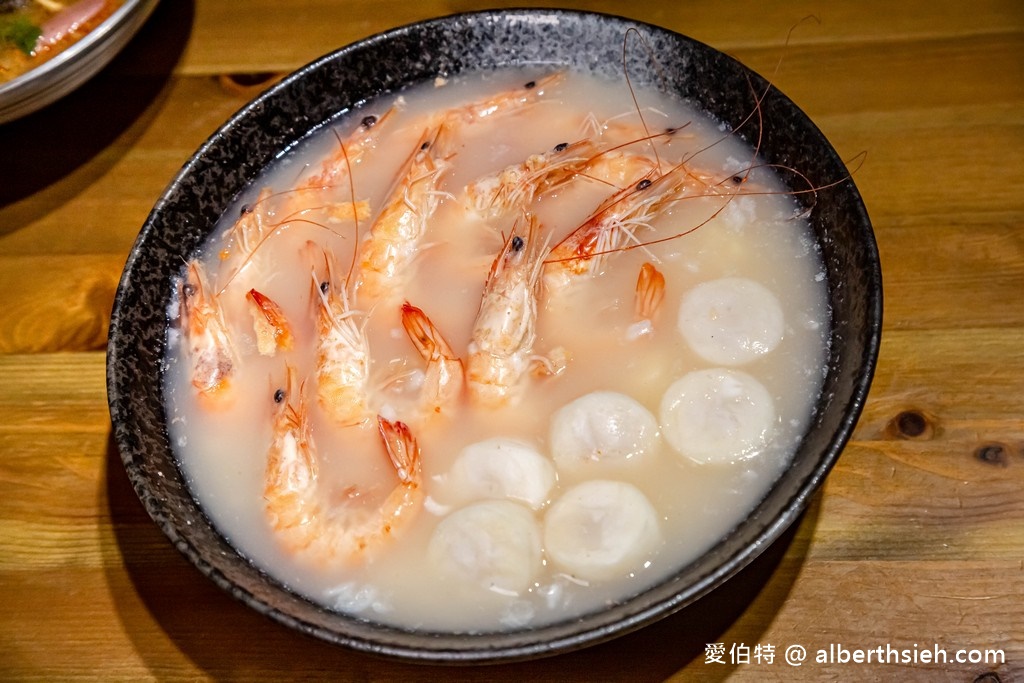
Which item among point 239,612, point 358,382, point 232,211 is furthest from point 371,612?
point 232,211

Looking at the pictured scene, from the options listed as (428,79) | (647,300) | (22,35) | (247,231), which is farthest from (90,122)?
(647,300)

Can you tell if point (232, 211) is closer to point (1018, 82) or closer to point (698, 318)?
point (698, 318)

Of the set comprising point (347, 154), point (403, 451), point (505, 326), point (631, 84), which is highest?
point (631, 84)

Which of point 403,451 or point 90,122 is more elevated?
point 90,122

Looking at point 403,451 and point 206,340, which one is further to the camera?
point 206,340

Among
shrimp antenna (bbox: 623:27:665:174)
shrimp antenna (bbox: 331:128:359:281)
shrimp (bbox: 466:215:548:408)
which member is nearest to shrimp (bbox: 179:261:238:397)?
shrimp antenna (bbox: 331:128:359:281)

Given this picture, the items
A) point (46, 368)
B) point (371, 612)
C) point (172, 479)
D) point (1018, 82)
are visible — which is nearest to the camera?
point (371, 612)

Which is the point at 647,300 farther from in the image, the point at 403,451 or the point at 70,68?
the point at 70,68
